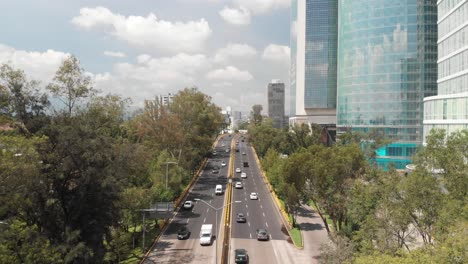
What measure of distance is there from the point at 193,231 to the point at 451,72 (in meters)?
39.2

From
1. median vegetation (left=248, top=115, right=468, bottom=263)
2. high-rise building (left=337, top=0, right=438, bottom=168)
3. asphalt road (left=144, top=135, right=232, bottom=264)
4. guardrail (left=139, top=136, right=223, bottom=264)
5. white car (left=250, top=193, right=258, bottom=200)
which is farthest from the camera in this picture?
high-rise building (left=337, top=0, right=438, bottom=168)

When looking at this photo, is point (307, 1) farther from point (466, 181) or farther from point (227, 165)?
point (466, 181)

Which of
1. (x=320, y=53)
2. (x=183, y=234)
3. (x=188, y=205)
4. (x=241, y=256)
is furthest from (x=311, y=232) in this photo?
(x=320, y=53)

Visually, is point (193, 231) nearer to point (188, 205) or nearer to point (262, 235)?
point (262, 235)

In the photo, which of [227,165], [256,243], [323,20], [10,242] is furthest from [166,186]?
[323,20]

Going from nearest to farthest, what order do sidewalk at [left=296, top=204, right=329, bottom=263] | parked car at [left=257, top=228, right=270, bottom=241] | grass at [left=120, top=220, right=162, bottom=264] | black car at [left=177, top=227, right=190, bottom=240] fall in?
grass at [left=120, top=220, right=162, bottom=264] → sidewalk at [left=296, top=204, right=329, bottom=263] → parked car at [left=257, top=228, right=270, bottom=241] → black car at [left=177, top=227, right=190, bottom=240]

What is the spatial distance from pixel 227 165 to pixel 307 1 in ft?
194

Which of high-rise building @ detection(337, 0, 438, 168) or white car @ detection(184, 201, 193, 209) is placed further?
high-rise building @ detection(337, 0, 438, 168)

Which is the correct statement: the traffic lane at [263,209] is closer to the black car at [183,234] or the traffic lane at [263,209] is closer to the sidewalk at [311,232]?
the sidewalk at [311,232]

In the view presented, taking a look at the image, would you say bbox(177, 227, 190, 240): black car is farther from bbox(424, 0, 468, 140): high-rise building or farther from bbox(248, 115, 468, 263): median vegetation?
bbox(424, 0, 468, 140): high-rise building

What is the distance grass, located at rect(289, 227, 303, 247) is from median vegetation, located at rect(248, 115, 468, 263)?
508 centimetres

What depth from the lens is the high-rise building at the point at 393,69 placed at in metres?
77.8

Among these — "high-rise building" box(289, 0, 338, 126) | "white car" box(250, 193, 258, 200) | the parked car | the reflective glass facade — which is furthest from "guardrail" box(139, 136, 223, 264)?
the reflective glass facade

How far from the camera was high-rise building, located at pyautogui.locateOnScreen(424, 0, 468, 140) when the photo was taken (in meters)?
47.2
